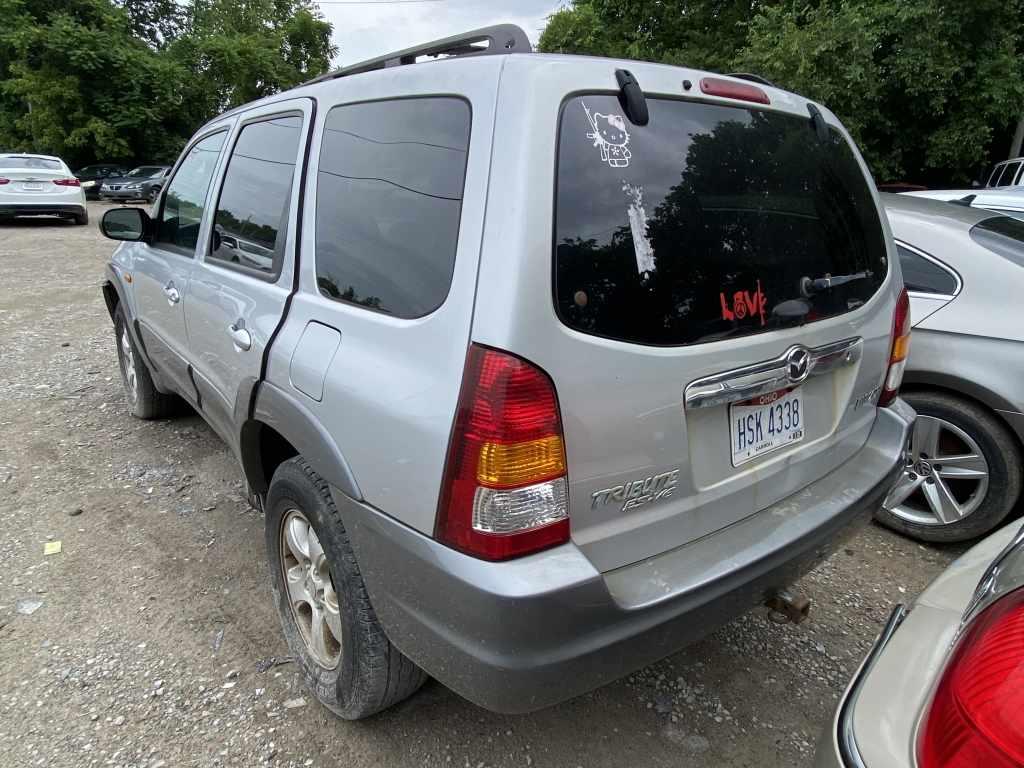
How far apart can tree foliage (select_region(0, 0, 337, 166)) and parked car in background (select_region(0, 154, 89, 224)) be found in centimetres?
1130

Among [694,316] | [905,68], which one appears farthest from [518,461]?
[905,68]

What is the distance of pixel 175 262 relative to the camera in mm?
3139

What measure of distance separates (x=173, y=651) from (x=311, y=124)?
1931mm

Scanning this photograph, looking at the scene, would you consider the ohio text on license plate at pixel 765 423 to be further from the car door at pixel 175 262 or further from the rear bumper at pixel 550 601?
the car door at pixel 175 262

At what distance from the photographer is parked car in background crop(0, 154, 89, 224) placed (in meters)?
14.3

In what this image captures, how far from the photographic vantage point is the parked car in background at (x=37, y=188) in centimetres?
1427

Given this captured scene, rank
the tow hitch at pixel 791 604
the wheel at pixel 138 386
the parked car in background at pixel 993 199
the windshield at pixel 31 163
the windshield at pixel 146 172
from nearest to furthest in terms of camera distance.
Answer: the tow hitch at pixel 791 604 < the wheel at pixel 138 386 < the parked car in background at pixel 993 199 < the windshield at pixel 31 163 < the windshield at pixel 146 172

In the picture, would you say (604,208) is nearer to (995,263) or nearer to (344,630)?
(344,630)

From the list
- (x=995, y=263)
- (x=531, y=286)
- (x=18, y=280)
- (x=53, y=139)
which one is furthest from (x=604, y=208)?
(x=53, y=139)

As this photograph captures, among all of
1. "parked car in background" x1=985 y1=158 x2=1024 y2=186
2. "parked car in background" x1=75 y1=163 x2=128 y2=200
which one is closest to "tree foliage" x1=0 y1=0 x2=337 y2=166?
"parked car in background" x1=75 y1=163 x2=128 y2=200

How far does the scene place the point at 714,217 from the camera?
1.66m

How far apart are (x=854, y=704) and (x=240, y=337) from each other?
2035 mm

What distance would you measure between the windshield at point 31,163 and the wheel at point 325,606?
16759 millimetres

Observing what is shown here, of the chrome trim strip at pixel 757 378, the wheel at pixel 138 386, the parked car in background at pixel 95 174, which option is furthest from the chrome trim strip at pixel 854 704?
the parked car in background at pixel 95 174
